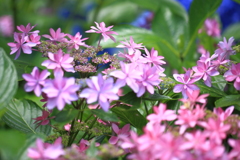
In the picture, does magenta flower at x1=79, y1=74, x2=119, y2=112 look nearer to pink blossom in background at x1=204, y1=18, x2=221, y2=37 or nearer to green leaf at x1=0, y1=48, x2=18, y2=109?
green leaf at x1=0, y1=48, x2=18, y2=109

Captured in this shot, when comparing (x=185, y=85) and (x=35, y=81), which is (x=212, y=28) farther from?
(x=35, y=81)

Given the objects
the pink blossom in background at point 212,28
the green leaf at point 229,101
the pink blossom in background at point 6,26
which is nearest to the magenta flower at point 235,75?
the green leaf at point 229,101

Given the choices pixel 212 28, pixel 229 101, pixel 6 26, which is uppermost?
pixel 229 101

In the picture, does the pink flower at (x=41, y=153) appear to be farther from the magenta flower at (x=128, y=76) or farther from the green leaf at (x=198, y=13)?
the green leaf at (x=198, y=13)

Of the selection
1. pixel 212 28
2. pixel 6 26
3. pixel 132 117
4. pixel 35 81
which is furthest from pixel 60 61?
pixel 6 26

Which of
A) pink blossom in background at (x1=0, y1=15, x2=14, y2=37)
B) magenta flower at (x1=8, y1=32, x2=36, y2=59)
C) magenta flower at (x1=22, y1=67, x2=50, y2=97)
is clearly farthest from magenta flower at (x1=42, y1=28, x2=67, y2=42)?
pink blossom in background at (x1=0, y1=15, x2=14, y2=37)

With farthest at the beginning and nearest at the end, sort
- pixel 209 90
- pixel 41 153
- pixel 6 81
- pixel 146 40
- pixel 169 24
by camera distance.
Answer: pixel 169 24, pixel 146 40, pixel 209 90, pixel 6 81, pixel 41 153
